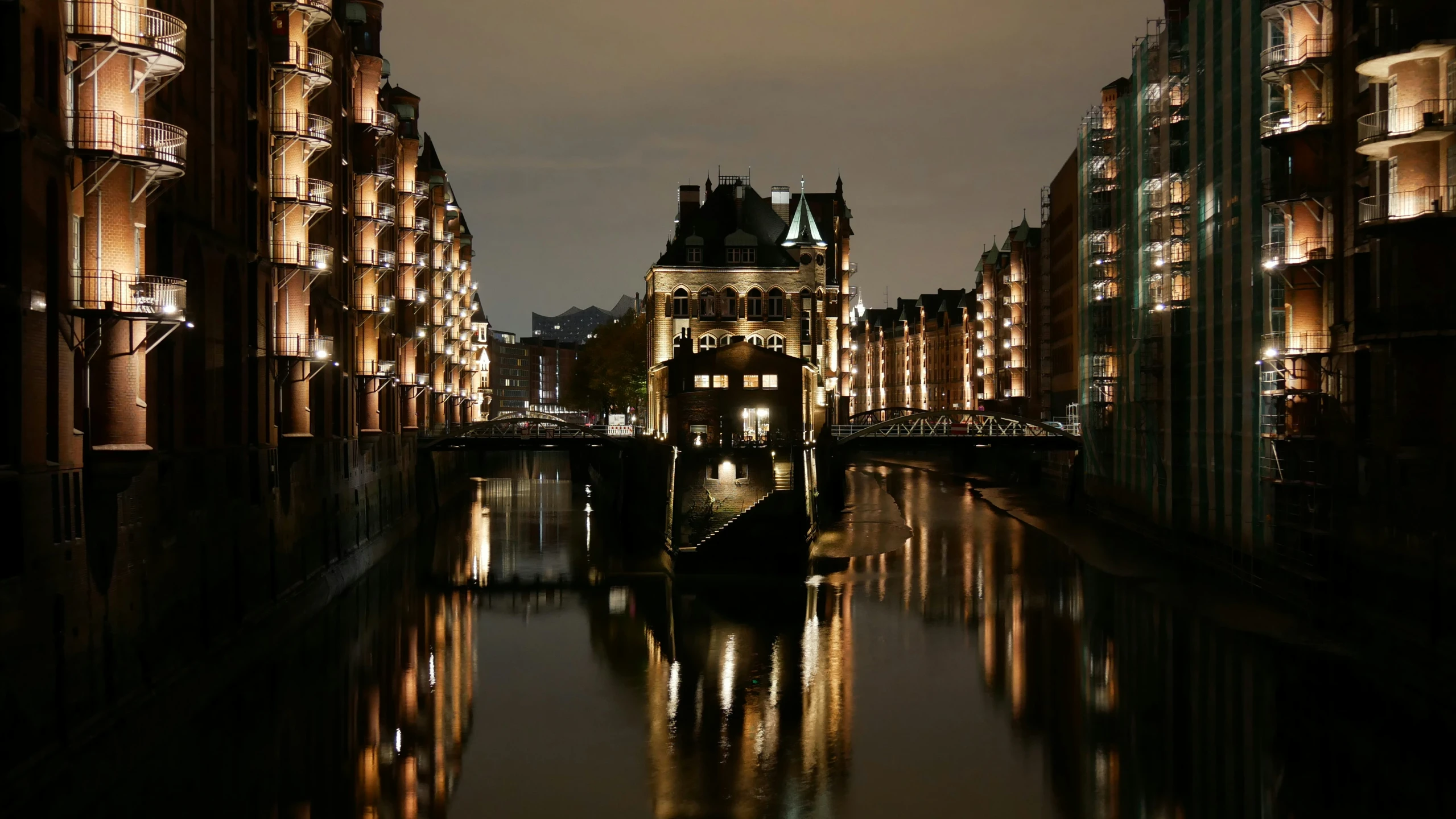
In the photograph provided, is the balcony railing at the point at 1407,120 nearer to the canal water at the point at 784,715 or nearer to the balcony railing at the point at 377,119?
the canal water at the point at 784,715

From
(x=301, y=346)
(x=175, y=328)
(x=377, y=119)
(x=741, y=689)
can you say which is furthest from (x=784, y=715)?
(x=377, y=119)

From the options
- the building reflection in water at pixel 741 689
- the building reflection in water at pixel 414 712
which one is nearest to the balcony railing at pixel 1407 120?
the building reflection in water at pixel 741 689

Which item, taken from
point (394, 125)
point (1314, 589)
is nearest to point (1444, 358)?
point (1314, 589)

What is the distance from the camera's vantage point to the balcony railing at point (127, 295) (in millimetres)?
22031

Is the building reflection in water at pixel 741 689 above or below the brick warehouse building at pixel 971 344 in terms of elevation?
below

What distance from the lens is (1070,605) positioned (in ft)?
133

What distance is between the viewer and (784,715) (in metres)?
27.6

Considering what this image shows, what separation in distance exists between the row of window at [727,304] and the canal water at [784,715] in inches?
1316

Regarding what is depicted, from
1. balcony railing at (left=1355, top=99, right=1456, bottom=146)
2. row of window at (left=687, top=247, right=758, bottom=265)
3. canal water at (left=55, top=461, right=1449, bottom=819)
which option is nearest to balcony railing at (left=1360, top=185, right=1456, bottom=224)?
balcony railing at (left=1355, top=99, right=1456, bottom=146)

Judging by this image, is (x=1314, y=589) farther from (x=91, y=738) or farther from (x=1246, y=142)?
(x=91, y=738)

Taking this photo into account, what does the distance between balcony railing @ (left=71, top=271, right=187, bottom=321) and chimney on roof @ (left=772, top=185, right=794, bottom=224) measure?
65103mm

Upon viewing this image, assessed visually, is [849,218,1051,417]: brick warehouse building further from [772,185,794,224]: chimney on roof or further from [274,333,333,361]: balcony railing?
[274,333,333,361]: balcony railing

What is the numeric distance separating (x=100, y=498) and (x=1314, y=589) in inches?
1153

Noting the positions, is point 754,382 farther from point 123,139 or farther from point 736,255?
point 123,139
